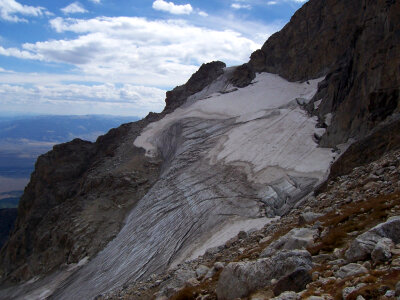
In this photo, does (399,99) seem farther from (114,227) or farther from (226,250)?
(114,227)

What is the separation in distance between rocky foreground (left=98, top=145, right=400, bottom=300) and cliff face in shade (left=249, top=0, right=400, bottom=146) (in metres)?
15.8

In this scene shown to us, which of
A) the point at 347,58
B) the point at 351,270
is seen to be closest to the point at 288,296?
the point at 351,270

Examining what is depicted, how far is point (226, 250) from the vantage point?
842 inches

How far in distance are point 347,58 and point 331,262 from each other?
4074 centimetres

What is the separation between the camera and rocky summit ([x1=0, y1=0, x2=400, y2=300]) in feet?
39.5

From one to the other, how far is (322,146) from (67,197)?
46.6 meters

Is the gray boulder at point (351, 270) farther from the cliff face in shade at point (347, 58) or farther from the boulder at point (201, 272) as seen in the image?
the cliff face in shade at point (347, 58)

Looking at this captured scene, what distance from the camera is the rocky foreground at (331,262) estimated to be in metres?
8.84

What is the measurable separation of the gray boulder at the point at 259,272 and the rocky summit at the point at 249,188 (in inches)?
1.7

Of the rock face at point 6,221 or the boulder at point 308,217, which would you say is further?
the rock face at point 6,221

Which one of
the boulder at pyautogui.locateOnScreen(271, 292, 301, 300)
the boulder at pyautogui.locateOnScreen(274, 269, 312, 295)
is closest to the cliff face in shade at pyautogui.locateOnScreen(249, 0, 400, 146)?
the boulder at pyautogui.locateOnScreen(274, 269, 312, 295)

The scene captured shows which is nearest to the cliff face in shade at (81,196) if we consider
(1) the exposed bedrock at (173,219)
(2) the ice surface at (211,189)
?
(2) the ice surface at (211,189)

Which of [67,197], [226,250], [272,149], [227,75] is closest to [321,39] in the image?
[227,75]

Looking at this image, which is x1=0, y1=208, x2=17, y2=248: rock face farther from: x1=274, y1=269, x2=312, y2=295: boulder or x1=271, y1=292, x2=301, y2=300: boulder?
x1=271, y1=292, x2=301, y2=300: boulder
